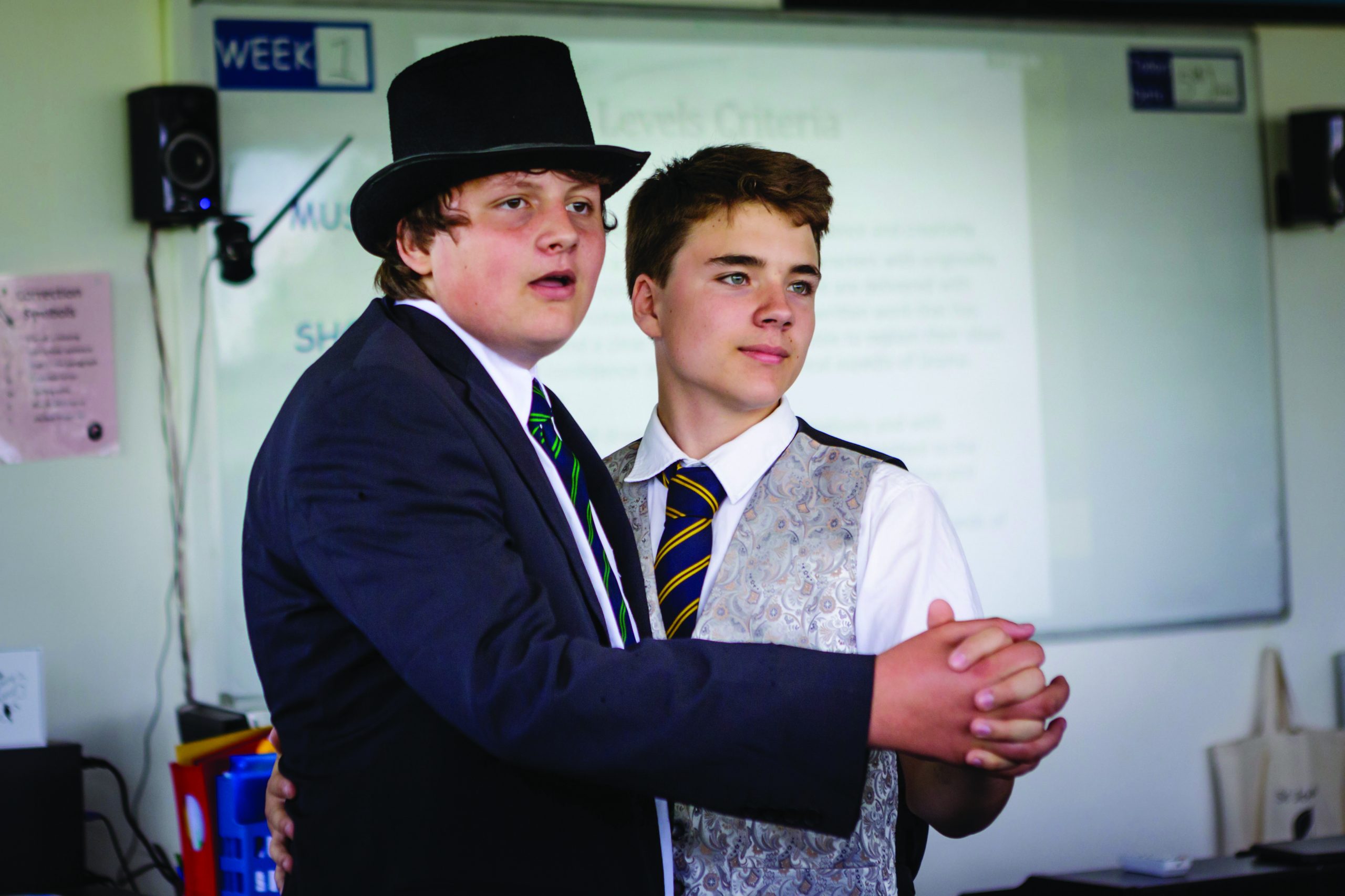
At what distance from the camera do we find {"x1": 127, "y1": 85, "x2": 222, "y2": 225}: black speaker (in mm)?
2658

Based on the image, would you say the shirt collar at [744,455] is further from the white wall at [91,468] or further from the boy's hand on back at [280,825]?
the white wall at [91,468]

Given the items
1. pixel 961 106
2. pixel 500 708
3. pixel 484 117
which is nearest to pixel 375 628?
pixel 500 708

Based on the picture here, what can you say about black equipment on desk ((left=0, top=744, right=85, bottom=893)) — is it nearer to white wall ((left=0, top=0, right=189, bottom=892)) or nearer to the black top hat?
white wall ((left=0, top=0, right=189, bottom=892))

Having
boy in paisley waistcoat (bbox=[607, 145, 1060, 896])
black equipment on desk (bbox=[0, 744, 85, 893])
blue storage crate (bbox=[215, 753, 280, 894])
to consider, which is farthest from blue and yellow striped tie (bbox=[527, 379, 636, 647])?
black equipment on desk (bbox=[0, 744, 85, 893])

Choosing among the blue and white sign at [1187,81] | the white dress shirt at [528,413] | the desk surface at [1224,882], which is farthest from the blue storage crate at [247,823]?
the blue and white sign at [1187,81]

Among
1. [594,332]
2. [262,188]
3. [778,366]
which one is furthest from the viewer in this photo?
[594,332]

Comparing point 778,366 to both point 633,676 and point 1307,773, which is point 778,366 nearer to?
point 633,676

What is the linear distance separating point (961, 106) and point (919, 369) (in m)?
0.73

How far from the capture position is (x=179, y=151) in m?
2.66

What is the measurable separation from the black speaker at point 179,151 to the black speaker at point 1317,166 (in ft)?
9.55

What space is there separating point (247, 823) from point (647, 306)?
122 cm

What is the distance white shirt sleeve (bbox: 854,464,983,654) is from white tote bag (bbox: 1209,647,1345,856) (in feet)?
7.72

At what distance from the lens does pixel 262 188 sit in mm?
2805

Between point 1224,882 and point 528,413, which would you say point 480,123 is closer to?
point 528,413
